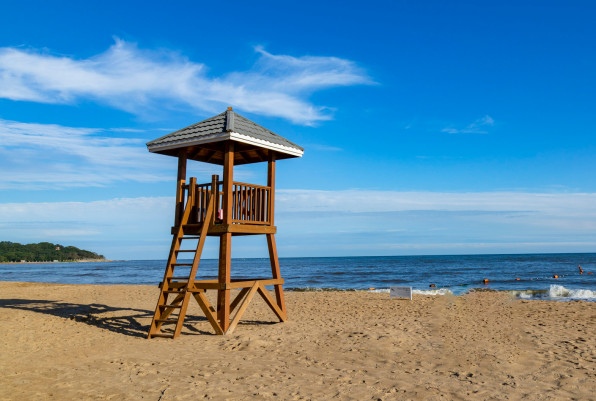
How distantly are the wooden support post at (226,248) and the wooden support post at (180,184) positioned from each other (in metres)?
1.14

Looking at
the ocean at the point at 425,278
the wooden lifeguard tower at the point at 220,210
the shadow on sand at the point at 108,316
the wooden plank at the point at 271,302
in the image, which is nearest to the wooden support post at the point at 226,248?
the wooden lifeguard tower at the point at 220,210

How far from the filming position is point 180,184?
9.29 m

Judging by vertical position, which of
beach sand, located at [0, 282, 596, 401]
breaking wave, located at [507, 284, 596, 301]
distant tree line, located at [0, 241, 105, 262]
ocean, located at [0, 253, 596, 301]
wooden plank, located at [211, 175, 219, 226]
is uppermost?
wooden plank, located at [211, 175, 219, 226]

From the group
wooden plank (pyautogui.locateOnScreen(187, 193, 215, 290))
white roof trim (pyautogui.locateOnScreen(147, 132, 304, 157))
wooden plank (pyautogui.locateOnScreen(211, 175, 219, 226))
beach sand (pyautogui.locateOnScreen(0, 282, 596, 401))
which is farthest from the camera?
wooden plank (pyautogui.locateOnScreen(211, 175, 219, 226))

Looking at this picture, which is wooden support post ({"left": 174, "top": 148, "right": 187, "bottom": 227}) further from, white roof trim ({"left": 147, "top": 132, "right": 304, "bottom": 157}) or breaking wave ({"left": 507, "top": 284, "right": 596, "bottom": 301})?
breaking wave ({"left": 507, "top": 284, "right": 596, "bottom": 301})

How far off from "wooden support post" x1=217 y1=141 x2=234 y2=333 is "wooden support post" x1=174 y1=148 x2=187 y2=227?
1143 mm

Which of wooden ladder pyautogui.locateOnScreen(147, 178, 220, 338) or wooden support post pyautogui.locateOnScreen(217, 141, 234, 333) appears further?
wooden support post pyautogui.locateOnScreen(217, 141, 234, 333)

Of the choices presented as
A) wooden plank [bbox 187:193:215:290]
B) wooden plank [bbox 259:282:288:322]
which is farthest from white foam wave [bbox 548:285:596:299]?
wooden plank [bbox 187:193:215:290]

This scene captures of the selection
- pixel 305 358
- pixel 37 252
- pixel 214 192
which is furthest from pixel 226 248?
pixel 37 252

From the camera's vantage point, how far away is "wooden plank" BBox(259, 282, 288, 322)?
9.38 m

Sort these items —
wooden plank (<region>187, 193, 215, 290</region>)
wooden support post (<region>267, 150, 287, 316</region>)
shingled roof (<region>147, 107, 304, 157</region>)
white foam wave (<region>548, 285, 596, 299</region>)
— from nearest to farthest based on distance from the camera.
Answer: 1. wooden plank (<region>187, 193, 215, 290</region>)
2. shingled roof (<region>147, 107, 304, 157</region>)
3. wooden support post (<region>267, 150, 287, 316</region>)
4. white foam wave (<region>548, 285, 596, 299</region>)

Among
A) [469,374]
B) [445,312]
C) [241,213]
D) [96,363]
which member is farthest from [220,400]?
[445,312]

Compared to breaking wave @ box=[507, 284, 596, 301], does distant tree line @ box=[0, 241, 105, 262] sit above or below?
below

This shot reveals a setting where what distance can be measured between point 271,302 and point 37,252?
5812 inches
